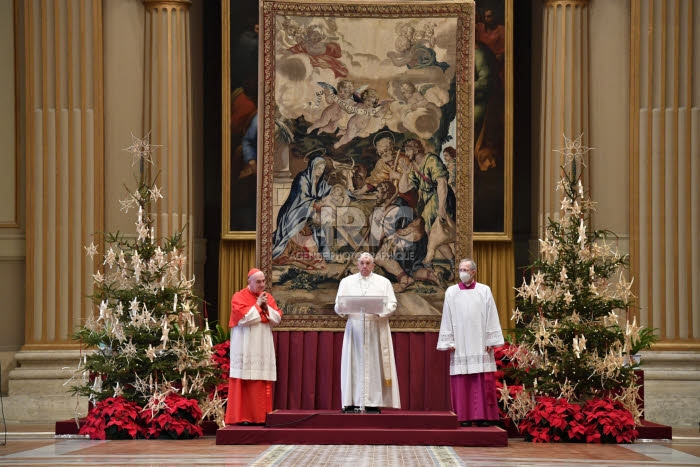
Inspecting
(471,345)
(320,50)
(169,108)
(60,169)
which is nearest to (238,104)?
(169,108)

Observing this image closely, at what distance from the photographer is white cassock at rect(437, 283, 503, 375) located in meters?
12.5

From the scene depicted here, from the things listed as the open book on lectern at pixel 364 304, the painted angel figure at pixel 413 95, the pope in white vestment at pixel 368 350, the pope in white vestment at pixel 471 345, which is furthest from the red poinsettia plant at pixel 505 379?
the painted angel figure at pixel 413 95

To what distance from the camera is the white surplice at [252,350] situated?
12.3 m

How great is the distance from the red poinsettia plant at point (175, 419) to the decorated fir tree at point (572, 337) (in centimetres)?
331

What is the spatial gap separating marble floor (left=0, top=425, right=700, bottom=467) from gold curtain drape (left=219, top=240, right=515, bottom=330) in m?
4.34

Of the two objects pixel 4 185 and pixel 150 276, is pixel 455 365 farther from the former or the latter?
pixel 4 185

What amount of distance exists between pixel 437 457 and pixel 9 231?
25.5 feet

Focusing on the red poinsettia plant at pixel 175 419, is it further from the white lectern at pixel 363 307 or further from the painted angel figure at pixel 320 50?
the painted angel figure at pixel 320 50

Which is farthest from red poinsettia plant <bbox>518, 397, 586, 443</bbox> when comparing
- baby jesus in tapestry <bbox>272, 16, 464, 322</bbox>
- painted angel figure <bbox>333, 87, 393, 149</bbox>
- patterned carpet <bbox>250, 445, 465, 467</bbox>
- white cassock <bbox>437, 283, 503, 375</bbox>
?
painted angel figure <bbox>333, 87, 393, 149</bbox>

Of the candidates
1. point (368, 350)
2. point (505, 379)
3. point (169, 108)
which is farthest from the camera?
point (169, 108)

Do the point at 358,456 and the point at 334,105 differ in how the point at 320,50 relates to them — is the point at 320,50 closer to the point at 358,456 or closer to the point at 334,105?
the point at 334,105

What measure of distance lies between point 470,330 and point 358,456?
2.64 meters

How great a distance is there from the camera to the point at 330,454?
34.7 ft

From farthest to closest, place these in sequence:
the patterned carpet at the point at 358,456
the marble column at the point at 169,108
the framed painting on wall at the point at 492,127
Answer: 1. the framed painting on wall at the point at 492,127
2. the marble column at the point at 169,108
3. the patterned carpet at the point at 358,456
